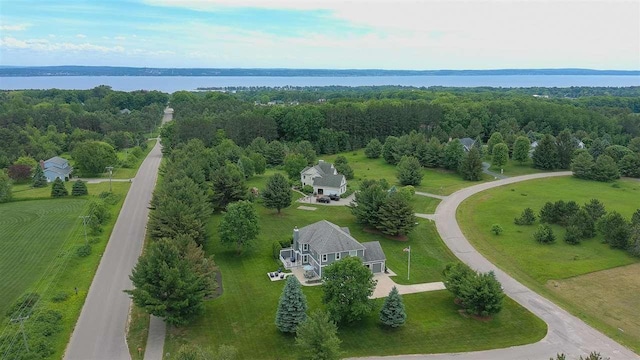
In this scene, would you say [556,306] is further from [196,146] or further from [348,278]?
[196,146]

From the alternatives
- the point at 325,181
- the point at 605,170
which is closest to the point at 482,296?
the point at 325,181

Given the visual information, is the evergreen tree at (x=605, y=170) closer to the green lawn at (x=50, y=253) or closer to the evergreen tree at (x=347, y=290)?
the evergreen tree at (x=347, y=290)

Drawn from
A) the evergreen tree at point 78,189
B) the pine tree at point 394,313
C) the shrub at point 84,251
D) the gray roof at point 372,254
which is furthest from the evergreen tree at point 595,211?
the evergreen tree at point 78,189

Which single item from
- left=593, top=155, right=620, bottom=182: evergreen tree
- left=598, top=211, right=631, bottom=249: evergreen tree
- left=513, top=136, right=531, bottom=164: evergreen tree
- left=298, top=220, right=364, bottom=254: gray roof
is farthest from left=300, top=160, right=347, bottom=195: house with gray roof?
left=593, top=155, right=620, bottom=182: evergreen tree

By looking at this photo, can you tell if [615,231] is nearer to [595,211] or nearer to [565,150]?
[595,211]

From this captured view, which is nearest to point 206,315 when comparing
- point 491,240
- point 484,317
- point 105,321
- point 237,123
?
point 105,321

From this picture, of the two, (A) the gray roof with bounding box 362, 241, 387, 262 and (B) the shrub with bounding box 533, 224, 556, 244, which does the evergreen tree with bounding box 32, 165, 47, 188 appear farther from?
(B) the shrub with bounding box 533, 224, 556, 244

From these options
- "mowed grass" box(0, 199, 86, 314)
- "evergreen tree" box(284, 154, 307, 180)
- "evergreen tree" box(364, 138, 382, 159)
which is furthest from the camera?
"evergreen tree" box(364, 138, 382, 159)
